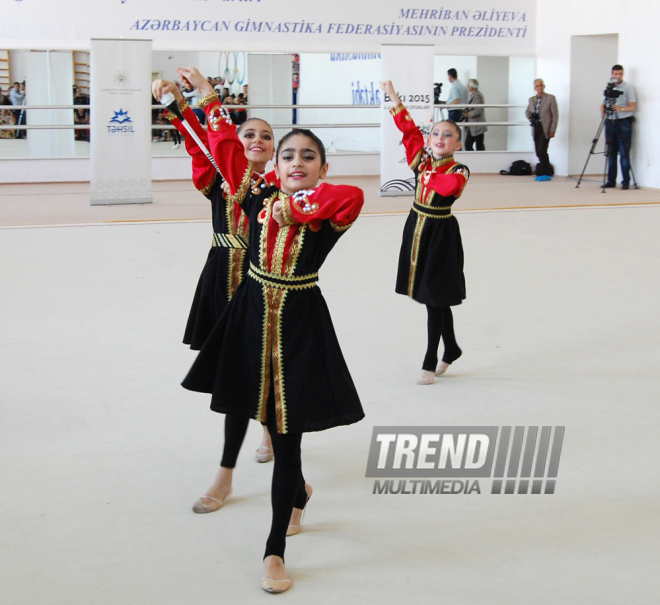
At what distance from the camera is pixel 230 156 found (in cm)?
253

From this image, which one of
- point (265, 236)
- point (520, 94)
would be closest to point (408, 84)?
point (520, 94)

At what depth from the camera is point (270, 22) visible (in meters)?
13.2

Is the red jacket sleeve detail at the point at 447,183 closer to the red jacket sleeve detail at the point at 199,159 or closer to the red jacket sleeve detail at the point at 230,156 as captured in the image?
the red jacket sleeve detail at the point at 199,159

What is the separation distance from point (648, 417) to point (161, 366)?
2.33m

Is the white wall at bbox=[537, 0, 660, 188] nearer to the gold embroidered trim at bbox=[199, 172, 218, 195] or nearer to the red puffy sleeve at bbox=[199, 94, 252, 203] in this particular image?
the gold embroidered trim at bbox=[199, 172, 218, 195]

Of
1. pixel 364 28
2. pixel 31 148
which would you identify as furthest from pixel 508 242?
pixel 31 148

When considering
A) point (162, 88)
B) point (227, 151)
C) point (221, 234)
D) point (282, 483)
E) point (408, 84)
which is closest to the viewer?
point (282, 483)

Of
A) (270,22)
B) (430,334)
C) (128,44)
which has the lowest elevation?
(430,334)

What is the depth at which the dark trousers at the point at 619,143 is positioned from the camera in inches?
490

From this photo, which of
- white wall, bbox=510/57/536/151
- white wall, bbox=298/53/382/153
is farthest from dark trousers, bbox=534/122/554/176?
white wall, bbox=298/53/382/153

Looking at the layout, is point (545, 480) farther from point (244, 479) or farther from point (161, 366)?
point (161, 366)

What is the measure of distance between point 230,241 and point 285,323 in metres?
0.80

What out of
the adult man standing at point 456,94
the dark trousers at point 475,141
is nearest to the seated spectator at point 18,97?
the adult man standing at point 456,94

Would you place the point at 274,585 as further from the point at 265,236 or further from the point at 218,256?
the point at 218,256
